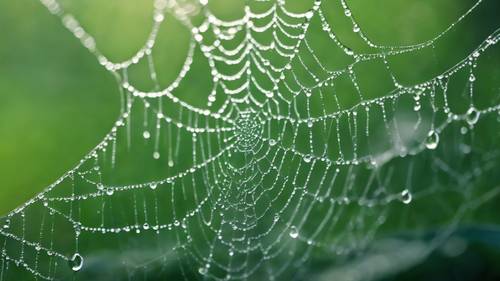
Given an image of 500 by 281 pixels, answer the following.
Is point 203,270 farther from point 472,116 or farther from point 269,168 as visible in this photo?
point 472,116

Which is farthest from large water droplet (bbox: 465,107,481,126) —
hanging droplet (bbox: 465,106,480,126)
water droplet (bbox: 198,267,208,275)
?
water droplet (bbox: 198,267,208,275)

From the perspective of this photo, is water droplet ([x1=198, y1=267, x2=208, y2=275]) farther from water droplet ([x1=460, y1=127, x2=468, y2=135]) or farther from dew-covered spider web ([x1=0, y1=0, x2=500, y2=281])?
water droplet ([x1=460, y1=127, x2=468, y2=135])

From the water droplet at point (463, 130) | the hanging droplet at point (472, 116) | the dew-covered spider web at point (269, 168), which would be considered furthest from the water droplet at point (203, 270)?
the water droplet at point (463, 130)

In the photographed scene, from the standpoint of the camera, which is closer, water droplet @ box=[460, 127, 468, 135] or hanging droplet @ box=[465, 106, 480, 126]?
hanging droplet @ box=[465, 106, 480, 126]

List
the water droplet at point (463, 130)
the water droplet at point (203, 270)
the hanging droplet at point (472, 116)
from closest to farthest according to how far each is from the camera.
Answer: the water droplet at point (203, 270) < the hanging droplet at point (472, 116) < the water droplet at point (463, 130)

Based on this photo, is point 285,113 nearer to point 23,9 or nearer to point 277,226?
point 277,226

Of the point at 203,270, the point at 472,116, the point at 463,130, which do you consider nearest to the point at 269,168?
the point at 203,270

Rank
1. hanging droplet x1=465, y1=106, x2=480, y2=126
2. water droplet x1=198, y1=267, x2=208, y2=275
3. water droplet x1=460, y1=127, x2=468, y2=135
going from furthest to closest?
water droplet x1=460, y1=127, x2=468, y2=135
hanging droplet x1=465, y1=106, x2=480, y2=126
water droplet x1=198, y1=267, x2=208, y2=275

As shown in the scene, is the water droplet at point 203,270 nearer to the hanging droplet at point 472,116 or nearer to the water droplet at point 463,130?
the hanging droplet at point 472,116
